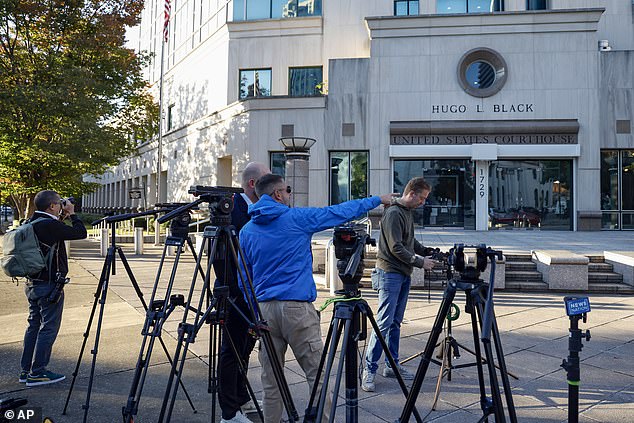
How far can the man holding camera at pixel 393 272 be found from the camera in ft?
15.8

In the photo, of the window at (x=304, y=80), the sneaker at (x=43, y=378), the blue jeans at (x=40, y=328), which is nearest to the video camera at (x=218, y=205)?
the blue jeans at (x=40, y=328)

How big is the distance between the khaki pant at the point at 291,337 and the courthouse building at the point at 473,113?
1760 cm

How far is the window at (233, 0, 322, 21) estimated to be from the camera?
2662 cm

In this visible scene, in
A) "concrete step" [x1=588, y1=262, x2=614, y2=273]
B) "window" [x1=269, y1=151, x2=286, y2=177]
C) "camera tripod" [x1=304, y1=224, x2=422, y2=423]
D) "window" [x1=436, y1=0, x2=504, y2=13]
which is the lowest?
"concrete step" [x1=588, y1=262, x2=614, y2=273]

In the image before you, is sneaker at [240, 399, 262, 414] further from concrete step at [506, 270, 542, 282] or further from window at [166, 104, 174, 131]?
window at [166, 104, 174, 131]

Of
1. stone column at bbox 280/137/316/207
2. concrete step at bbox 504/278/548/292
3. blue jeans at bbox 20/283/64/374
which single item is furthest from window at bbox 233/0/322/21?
blue jeans at bbox 20/283/64/374

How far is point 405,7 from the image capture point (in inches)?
1013

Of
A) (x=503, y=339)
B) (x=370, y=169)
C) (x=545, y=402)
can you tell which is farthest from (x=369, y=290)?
(x=370, y=169)

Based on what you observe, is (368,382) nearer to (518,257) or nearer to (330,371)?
(330,371)

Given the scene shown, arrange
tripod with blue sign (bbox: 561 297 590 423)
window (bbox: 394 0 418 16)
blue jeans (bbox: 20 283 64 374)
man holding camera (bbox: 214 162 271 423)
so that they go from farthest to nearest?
window (bbox: 394 0 418 16)
blue jeans (bbox: 20 283 64 374)
man holding camera (bbox: 214 162 271 423)
tripod with blue sign (bbox: 561 297 590 423)

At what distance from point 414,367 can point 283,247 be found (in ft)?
9.50

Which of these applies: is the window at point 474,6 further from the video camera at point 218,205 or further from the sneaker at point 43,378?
the sneaker at point 43,378

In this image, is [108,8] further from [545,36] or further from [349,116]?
[545,36]

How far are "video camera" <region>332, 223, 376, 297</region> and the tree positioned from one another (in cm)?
1767
